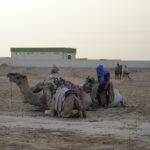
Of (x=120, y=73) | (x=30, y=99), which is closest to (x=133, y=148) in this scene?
(x=30, y=99)

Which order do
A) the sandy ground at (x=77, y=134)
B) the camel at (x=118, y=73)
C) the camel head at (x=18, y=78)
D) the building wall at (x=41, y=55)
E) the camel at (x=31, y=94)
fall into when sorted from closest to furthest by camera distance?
the sandy ground at (x=77, y=134), the camel at (x=31, y=94), the camel head at (x=18, y=78), the camel at (x=118, y=73), the building wall at (x=41, y=55)

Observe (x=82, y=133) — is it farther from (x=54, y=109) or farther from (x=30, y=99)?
(x=30, y=99)

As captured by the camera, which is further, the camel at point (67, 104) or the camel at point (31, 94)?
the camel at point (31, 94)

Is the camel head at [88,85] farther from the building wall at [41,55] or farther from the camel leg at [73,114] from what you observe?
the building wall at [41,55]

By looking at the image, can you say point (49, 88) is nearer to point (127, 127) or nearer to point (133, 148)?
point (127, 127)

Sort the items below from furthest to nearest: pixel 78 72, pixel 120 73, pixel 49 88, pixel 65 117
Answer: pixel 78 72 → pixel 120 73 → pixel 49 88 → pixel 65 117

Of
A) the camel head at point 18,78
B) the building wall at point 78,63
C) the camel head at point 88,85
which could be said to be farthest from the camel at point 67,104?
the building wall at point 78,63

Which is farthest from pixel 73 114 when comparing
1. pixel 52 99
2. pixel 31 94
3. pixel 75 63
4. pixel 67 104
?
pixel 75 63

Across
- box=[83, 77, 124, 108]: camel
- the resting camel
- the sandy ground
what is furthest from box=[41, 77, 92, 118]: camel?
box=[83, 77, 124, 108]: camel

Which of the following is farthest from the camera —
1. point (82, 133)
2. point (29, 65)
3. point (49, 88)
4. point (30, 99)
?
point (29, 65)

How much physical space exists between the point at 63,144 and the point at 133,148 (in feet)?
3.46

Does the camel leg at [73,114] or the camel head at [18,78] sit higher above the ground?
the camel head at [18,78]

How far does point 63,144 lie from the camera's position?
20.1 ft

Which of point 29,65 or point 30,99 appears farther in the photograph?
point 29,65
